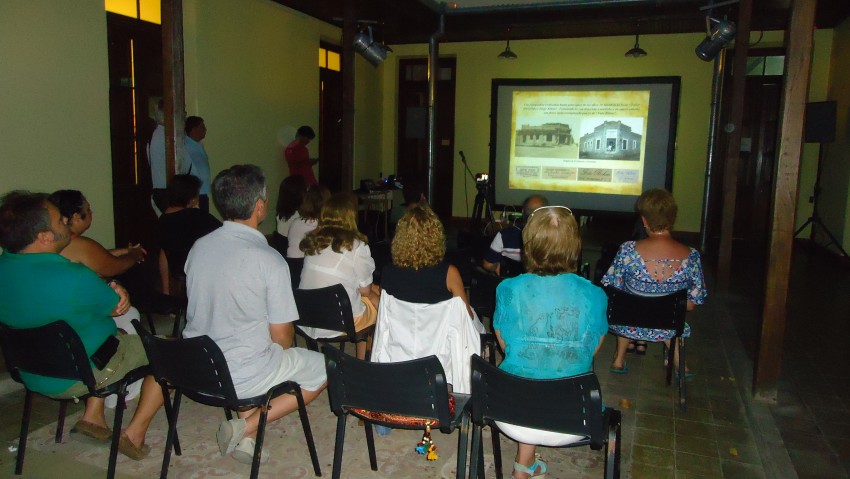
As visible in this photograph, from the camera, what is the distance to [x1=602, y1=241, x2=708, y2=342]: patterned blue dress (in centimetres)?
336

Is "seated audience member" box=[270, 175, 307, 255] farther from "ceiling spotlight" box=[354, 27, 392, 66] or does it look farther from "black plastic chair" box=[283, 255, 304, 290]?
"ceiling spotlight" box=[354, 27, 392, 66]

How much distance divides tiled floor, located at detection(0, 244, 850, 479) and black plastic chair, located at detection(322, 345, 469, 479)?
58 cm

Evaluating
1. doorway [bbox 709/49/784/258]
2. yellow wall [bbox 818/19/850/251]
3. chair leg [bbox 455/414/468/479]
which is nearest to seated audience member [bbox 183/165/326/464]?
chair leg [bbox 455/414/468/479]

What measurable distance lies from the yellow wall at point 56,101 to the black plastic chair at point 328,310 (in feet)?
11.1

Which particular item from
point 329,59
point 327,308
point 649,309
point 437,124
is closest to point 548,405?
point 327,308

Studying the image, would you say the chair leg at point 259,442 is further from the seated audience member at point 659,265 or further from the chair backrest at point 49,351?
the seated audience member at point 659,265

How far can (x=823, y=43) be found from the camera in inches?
344

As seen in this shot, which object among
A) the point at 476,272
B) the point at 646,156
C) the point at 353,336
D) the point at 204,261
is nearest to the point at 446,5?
the point at 646,156

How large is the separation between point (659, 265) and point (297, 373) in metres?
2.03

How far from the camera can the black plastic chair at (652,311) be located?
10.5ft

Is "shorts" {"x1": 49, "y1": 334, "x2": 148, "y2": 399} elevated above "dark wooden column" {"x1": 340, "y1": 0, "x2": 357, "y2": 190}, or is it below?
below

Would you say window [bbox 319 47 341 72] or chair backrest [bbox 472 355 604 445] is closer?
chair backrest [bbox 472 355 604 445]

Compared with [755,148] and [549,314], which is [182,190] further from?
[755,148]

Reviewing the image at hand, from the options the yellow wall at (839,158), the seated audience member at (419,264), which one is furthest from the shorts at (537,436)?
the yellow wall at (839,158)
